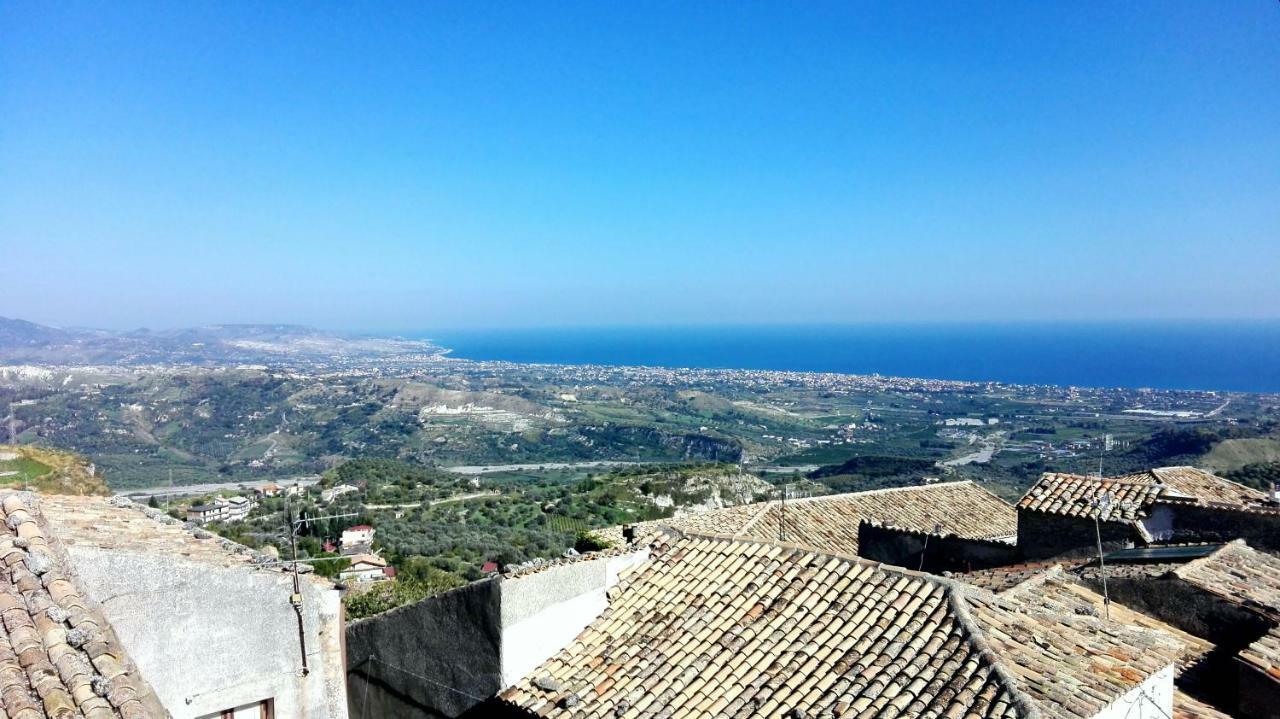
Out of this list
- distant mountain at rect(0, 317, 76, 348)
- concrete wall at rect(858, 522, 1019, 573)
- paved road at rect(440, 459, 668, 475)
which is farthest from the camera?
distant mountain at rect(0, 317, 76, 348)

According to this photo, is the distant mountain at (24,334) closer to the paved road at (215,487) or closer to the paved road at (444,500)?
the paved road at (215,487)

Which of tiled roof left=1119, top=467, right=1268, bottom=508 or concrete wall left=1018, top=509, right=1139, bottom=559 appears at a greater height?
tiled roof left=1119, top=467, right=1268, bottom=508

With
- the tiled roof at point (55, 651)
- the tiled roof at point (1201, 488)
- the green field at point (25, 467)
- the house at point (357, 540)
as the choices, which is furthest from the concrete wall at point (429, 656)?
the house at point (357, 540)

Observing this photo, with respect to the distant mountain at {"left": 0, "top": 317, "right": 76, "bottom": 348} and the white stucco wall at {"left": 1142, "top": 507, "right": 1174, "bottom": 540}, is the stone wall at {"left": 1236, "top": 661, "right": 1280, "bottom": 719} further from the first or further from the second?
the distant mountain at {"left": 0, "top": 317, "right": 76, "bottom": 348}

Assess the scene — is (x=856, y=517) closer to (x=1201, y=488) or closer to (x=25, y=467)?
(x=1201, y=488)

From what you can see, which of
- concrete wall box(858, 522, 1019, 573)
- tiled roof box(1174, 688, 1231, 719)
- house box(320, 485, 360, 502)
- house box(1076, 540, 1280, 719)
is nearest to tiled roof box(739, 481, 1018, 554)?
concrete wall box(858, 522, 1019, 573)

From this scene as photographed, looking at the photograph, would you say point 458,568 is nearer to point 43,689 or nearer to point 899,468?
point 43,689
